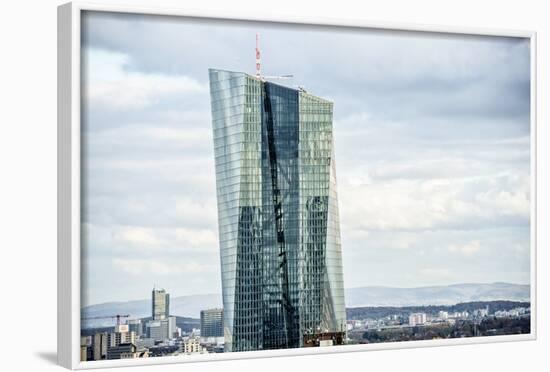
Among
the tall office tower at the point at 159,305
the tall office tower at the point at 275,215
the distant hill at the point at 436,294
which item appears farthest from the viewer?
the distant hill at the point at 436,294

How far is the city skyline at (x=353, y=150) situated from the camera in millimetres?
9922

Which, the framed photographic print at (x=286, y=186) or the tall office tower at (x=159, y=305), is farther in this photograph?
the tall office tower at (x=159, y=305)

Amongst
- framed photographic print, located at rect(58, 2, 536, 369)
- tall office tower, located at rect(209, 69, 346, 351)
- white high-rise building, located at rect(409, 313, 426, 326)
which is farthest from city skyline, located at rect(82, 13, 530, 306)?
white high-rise building, located at rect(409, 313, 426, 326)

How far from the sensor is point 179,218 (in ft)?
33.9

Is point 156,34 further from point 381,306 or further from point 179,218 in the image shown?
point 381,306

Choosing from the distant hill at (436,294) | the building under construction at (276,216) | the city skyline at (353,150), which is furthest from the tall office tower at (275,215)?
the distant hill at (436,294)

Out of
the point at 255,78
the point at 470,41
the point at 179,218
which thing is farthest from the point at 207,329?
the point at 470,41

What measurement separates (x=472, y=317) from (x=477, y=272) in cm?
42

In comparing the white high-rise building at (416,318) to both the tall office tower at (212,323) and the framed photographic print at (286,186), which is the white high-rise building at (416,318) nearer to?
the framed photographic print at (286,186)

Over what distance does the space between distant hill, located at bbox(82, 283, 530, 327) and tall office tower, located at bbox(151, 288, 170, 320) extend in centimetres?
4

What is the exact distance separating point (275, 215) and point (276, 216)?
12mm

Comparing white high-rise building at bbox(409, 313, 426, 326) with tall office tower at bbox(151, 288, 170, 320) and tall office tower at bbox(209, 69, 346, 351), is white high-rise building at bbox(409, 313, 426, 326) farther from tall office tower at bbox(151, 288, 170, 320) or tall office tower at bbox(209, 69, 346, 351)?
tall office tower at bbox(151, 288, 170, 320)

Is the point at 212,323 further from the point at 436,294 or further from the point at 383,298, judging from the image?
the point at 436,294

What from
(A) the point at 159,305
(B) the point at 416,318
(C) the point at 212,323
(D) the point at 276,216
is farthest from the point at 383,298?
(A) the point at 159,305
